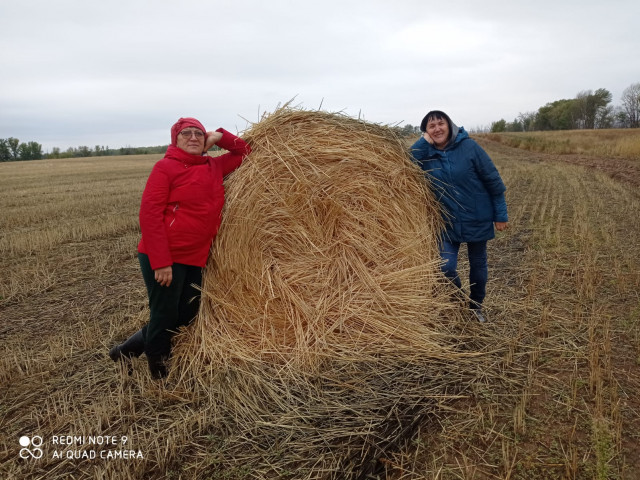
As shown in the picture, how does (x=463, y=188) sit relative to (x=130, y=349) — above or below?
above

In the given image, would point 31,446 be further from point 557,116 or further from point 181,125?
point 557,116

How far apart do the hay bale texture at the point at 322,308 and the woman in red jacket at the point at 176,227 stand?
155 millimetres

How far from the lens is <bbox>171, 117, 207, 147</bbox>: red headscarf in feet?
8.84

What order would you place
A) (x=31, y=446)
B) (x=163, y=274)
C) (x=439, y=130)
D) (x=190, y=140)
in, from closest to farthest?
1. (x=31, y=446)
2. (x=163, y=274)
3. (x=190, y=140)
4. (x=439, y=130)

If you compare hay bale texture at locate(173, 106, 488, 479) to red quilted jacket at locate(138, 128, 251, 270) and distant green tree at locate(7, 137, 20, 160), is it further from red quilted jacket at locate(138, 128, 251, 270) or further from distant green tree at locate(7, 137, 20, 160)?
distant green tree at locate(7, 137, 20, 160)

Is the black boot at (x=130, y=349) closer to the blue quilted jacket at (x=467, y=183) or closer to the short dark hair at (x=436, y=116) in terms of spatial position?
the blue quilted jacket at (x=467, y=183)

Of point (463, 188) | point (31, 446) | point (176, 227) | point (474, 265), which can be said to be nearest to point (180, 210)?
point (176, 227)

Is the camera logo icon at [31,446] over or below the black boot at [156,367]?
below

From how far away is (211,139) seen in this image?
282 centimetres

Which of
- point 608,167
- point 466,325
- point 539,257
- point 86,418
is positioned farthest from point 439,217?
point 608,167

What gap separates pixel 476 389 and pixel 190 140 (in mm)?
2484

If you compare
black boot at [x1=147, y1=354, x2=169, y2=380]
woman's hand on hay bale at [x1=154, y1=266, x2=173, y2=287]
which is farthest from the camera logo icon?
woman's hand on hay bale at [x1=154, y1=266, x2=173, y2=287]

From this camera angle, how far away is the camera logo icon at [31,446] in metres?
2.19

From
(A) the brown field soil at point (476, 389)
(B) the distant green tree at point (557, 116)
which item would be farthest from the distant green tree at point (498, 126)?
(A) the brown field soil at point (476, 389)
